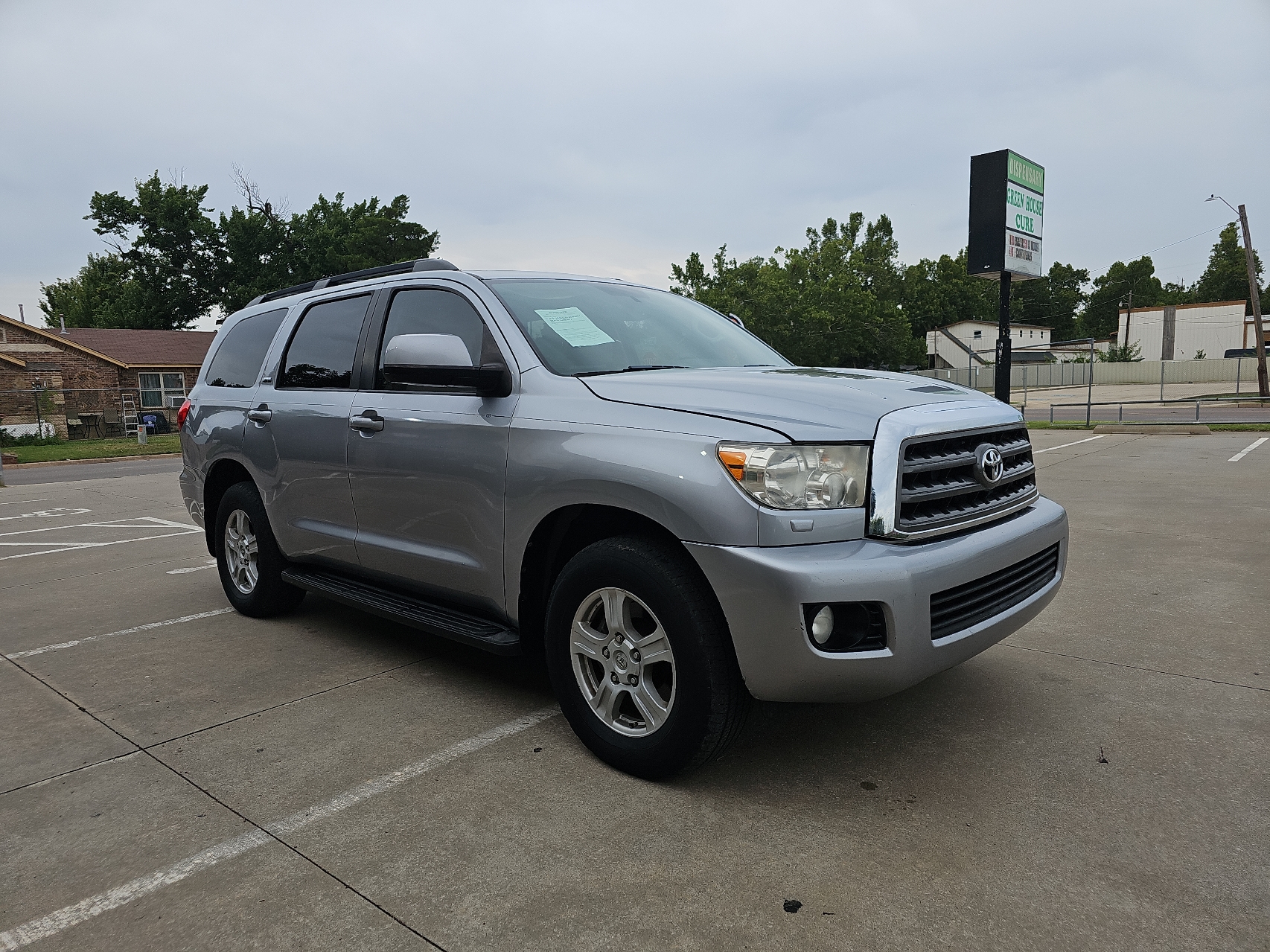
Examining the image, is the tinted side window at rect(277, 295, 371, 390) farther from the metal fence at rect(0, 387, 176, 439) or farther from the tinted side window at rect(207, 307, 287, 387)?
the metal fence at rect(0, 387, 176, 439)

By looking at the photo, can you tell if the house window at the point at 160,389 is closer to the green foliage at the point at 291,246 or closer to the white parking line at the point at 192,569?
the green foliage at the point at 291,246

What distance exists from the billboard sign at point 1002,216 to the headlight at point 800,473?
611 inches

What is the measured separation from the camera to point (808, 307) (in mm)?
56125

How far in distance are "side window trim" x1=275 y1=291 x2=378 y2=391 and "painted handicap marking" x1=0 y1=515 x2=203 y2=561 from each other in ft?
14.8

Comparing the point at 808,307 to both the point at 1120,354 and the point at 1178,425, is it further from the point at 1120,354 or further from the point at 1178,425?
the point at 1178,425

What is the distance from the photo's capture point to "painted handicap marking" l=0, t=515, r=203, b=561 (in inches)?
317

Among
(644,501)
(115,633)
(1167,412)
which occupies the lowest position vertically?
(1167,412)

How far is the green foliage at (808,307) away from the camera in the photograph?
55.2m

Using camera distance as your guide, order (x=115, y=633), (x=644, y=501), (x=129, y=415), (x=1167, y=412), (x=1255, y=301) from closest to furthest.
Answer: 1. (x=644, y=501)
2. (x=115, y=633)
3. (x=1167, y=412)
4. (x=1255, y=301)
5. (x=129, y=415)

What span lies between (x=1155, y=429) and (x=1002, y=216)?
630cm

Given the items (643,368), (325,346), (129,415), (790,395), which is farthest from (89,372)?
(790,395)

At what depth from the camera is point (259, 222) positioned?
1853 inches

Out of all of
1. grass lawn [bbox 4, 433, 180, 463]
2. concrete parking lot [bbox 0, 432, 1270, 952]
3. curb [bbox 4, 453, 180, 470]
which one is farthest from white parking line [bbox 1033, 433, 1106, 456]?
grass lawn [bbox 4, 433, 180, 463]

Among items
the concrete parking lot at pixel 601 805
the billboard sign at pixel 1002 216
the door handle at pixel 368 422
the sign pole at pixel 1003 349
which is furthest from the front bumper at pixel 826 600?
the billboard sign at pixel 1002 216
